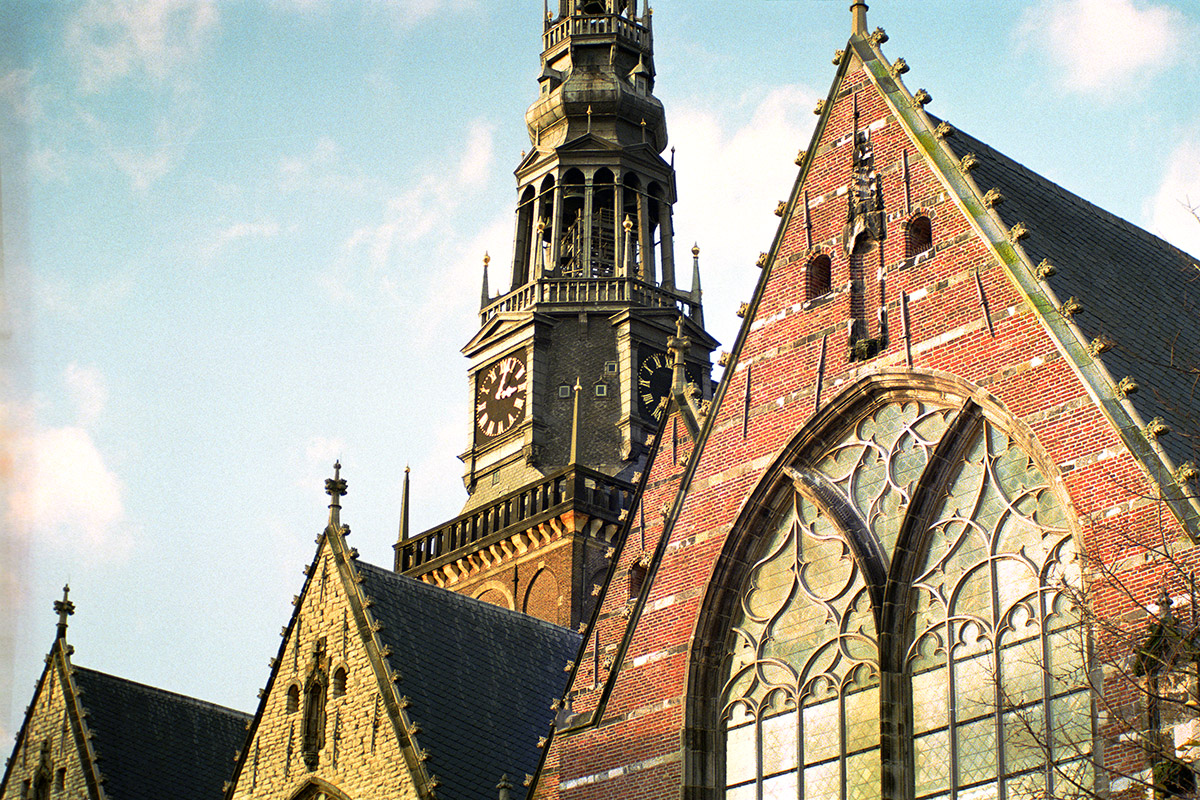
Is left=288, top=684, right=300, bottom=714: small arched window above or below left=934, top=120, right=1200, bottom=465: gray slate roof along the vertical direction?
below

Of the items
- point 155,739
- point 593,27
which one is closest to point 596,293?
point 593,27

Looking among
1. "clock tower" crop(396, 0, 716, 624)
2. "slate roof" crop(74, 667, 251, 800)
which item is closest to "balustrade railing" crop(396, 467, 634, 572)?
"clock tower" crop(396, 0, 716, 624)

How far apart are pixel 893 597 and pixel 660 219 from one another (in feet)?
122

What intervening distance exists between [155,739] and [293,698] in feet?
22.7

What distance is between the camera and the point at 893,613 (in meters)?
22.7

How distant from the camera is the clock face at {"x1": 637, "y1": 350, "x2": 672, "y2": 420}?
56844 millimetres

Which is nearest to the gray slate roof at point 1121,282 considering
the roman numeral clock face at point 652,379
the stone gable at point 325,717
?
the stone gable at point 325,717

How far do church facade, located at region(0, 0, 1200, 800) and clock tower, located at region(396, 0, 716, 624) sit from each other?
72.6ft

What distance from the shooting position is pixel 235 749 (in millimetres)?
37719

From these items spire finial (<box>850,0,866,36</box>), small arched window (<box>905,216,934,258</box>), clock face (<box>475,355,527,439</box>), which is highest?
clock face (<box>475,355,527,439</box>)

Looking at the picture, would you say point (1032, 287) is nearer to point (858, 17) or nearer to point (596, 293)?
point (858, 17)

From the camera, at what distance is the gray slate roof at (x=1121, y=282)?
73.2ft

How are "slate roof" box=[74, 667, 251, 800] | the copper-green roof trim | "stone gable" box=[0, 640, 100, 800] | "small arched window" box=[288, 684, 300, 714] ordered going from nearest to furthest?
1. the copper-green roof trim
2. "small arched window" box=[288, 684, 300, 714]
3. "stone gable" box=[0, 640, 100, 800]
4. "slate roof" box=[74, 667, 251, 800]

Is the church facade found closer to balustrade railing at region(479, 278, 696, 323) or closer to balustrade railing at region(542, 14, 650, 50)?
balustrade railing at region(479, 278, 696, 323)
